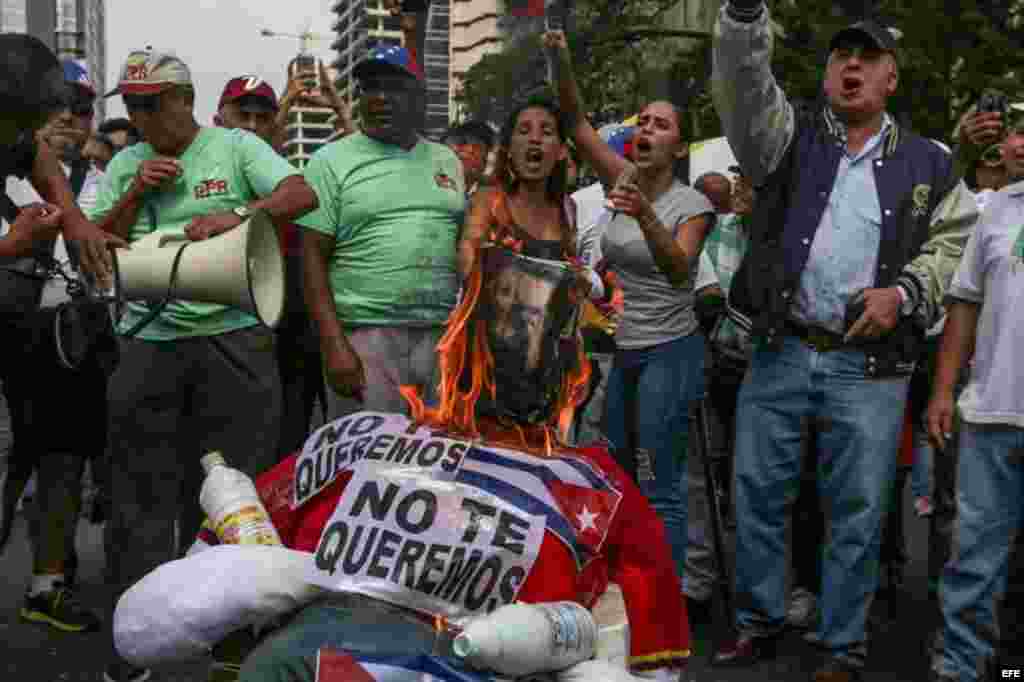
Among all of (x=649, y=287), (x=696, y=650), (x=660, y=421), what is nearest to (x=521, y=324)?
(x=660, y=421)

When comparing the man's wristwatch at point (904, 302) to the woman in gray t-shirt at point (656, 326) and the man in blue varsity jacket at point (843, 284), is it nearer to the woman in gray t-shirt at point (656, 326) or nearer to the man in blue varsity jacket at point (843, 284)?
the man in blue varsity jacket at point (843, 284)

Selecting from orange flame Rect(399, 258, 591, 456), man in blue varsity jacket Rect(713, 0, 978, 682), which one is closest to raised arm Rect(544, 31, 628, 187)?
man in blue varsity jacket Rect(713, 0, 978, 682)

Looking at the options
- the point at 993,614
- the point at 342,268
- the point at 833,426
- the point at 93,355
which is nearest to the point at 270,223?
the point at 342,268

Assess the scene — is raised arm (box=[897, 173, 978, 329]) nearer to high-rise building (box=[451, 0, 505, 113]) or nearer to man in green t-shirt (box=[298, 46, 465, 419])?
man in green t-shirt (box=[298, 46, 465, 419])

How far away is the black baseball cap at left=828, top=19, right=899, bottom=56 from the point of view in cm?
567

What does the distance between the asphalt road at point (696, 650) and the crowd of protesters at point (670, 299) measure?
12 centimetres

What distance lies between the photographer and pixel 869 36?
567 centimetres

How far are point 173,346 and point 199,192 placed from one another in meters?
0.54

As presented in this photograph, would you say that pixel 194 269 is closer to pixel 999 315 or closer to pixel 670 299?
pixel 670 299

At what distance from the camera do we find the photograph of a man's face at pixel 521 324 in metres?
3.66

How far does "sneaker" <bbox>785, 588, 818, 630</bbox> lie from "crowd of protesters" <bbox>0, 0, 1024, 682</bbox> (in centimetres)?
69

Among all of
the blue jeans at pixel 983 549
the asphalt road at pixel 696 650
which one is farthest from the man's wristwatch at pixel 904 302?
the asphalt road at pixel 696 650

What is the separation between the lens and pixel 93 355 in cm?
614

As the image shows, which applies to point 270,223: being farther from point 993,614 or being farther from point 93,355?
point 993,614
